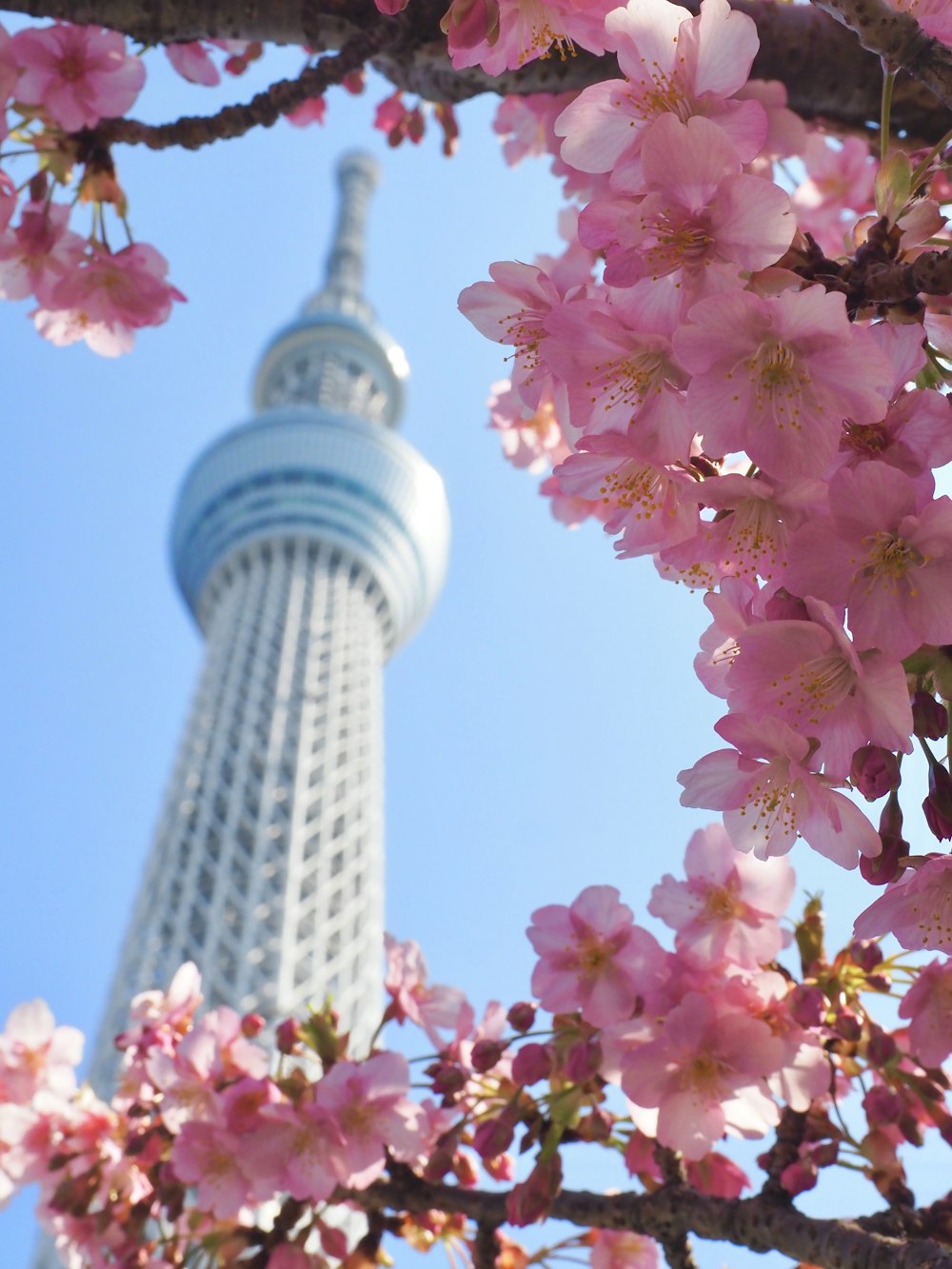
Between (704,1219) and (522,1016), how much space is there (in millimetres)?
306

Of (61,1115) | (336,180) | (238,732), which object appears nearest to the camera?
(61,1115)

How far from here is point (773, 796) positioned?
867mm

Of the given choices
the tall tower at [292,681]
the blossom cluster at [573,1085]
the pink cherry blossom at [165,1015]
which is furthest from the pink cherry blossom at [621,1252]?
the tall tower at [292,681]

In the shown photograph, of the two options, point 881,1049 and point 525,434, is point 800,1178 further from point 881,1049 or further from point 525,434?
point 525,434

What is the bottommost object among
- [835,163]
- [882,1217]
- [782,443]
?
[882,1217]

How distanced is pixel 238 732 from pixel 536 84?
25.1 meters

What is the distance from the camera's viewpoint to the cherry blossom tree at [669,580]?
760 mm

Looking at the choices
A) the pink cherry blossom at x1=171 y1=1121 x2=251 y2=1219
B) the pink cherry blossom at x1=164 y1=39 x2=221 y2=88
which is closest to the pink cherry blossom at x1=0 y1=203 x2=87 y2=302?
the pink cherry blossom at x1=164 y1=39 x2=221 y2=88

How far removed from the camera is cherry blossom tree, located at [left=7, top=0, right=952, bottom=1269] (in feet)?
2.49

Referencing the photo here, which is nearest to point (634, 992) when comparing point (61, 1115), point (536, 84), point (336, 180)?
point (61, 1115)

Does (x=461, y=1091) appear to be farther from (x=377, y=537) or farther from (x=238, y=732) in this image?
(x=377, y=537)

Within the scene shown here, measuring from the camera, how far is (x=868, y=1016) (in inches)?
58.2

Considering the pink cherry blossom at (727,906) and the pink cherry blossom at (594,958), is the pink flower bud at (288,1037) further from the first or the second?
the pink cherry blossom at (727,906)

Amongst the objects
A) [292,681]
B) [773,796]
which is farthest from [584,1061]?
[292,681]
